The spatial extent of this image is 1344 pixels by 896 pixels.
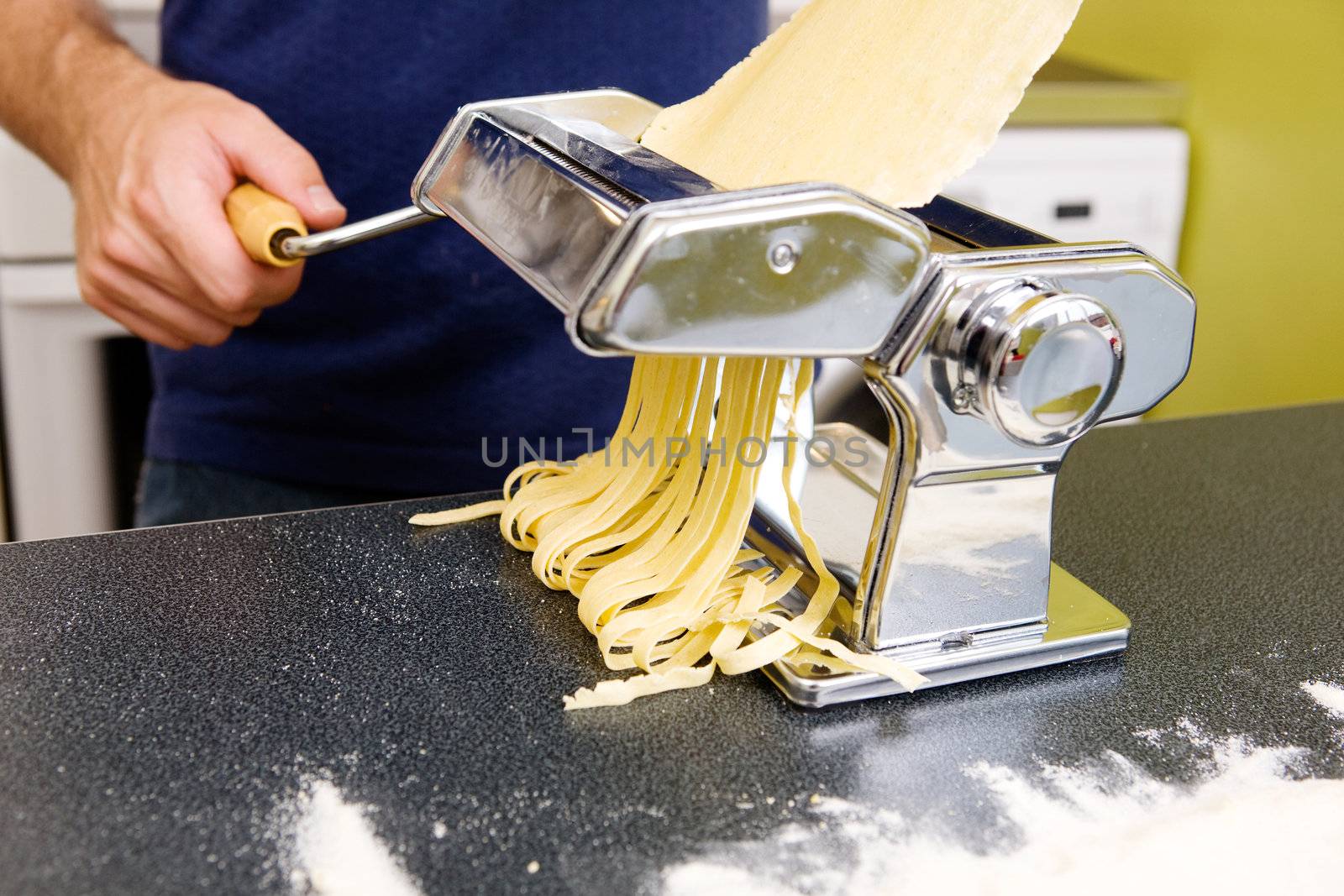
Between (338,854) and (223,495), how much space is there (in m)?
0.70

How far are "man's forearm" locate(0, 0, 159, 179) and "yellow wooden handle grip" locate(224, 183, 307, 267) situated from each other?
220 mm

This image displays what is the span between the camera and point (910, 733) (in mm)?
511

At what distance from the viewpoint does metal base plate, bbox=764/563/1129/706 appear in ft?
1.72

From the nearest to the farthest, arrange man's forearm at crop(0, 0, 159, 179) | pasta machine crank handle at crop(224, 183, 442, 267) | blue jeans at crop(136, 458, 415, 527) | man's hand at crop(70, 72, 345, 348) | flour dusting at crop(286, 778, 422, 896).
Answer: flour dusting at crop(286, 778, 422, 896)
pasta machine crank handle at crop(224, 183, 442, 267)
man's hand at crop(70, 72, 345, 348)
man's forearm at crop(0, 0, 159, 179)
blue jeans at crop(136, 458, 415, 527)

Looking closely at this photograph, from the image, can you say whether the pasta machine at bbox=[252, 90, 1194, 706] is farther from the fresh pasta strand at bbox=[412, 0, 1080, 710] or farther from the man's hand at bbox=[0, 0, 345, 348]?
the man's hand at bbox=[0, 0, 345, 348]

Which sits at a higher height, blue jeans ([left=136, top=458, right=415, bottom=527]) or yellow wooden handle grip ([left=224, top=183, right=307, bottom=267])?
yellow wooden handle grip ([left=224, top=183, right=307, bottom=267])

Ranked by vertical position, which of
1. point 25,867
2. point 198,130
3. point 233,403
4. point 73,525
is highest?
point 198,130

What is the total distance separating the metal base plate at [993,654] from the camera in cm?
52

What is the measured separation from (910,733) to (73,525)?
4.09ft

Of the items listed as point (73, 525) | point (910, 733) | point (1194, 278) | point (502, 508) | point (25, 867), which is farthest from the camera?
point (1194, 278)

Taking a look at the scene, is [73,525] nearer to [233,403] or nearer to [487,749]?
[233,403]

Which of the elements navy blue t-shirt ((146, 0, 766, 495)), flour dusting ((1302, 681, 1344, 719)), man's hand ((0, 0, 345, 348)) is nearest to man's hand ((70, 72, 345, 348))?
man's hand ((0, 0, 345, 348))

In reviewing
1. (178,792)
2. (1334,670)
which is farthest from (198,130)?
(1334,670)

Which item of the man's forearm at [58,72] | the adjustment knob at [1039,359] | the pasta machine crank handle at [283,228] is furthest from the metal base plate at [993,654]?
the man's forearm at [58,72]
